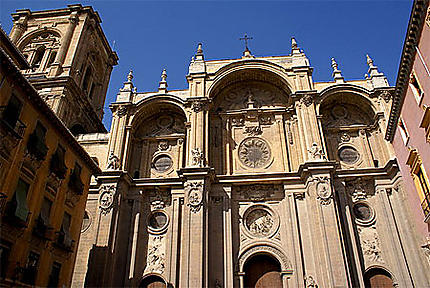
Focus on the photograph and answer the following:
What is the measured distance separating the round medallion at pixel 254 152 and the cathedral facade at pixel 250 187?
8 cm

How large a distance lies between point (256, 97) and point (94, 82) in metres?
19.3

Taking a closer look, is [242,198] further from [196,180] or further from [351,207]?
[351,207]

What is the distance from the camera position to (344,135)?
968 inches

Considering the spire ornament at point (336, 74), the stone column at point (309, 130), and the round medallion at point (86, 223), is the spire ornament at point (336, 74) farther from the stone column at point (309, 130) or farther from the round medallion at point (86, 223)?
the round medallion at point (86, 223)

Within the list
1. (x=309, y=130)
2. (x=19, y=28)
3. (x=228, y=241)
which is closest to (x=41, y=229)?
(x=228, y=241)

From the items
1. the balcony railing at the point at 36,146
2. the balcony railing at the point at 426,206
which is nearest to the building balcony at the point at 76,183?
the balcony railing at the point at 36,146

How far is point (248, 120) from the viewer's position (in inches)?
1014

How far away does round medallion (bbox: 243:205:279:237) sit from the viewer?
69.6ft

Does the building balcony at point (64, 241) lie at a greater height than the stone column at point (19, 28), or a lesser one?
lesser

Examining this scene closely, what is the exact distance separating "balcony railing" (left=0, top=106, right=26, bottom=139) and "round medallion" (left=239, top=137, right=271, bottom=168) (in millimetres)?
14469

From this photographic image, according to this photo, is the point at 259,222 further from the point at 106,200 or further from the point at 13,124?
the point at 13,124

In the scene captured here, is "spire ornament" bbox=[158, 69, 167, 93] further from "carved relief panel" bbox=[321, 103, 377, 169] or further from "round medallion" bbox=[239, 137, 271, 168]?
"carved relief panel" bbox=[321, 103, 377, 169]

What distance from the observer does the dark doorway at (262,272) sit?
19.8 m

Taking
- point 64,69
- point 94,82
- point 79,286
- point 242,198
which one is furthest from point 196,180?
point 94,82
